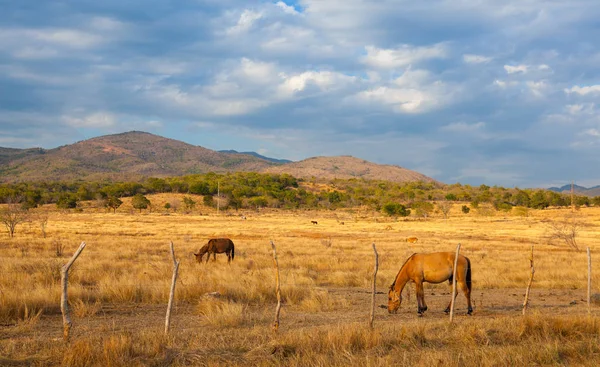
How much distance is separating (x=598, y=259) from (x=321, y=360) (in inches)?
1017

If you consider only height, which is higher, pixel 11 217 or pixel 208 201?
pixel 208 201

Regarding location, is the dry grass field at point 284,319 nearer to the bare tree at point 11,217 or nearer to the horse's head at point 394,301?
the horse's head at point 394,301

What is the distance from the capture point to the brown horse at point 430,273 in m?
13.6

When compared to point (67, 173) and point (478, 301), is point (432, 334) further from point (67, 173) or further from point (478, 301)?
point (67, 173)

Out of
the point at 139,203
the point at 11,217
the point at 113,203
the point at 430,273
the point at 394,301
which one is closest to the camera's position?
the point at 430,273

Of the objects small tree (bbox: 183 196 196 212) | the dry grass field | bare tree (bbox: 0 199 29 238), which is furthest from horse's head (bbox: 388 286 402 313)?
small tree (bbox: 183 196 196 212)

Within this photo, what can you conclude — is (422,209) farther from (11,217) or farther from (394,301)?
(394,301)

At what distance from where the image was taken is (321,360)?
26.9 feet

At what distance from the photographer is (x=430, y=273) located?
13.7 meters

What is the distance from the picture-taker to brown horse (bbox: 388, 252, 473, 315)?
44.5ft

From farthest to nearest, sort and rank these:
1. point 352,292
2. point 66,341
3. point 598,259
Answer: point 598,259 < point 352,292 < point 66,341

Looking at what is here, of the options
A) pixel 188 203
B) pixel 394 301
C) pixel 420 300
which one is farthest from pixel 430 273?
A: pixel 188 203

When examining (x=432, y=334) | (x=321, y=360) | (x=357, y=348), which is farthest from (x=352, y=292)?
(x=321, y=360)

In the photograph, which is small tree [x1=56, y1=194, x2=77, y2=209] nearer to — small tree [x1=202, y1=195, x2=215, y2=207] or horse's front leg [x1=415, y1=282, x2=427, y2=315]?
small tree [x1=202, y1=195, x2=215, y2=207]
